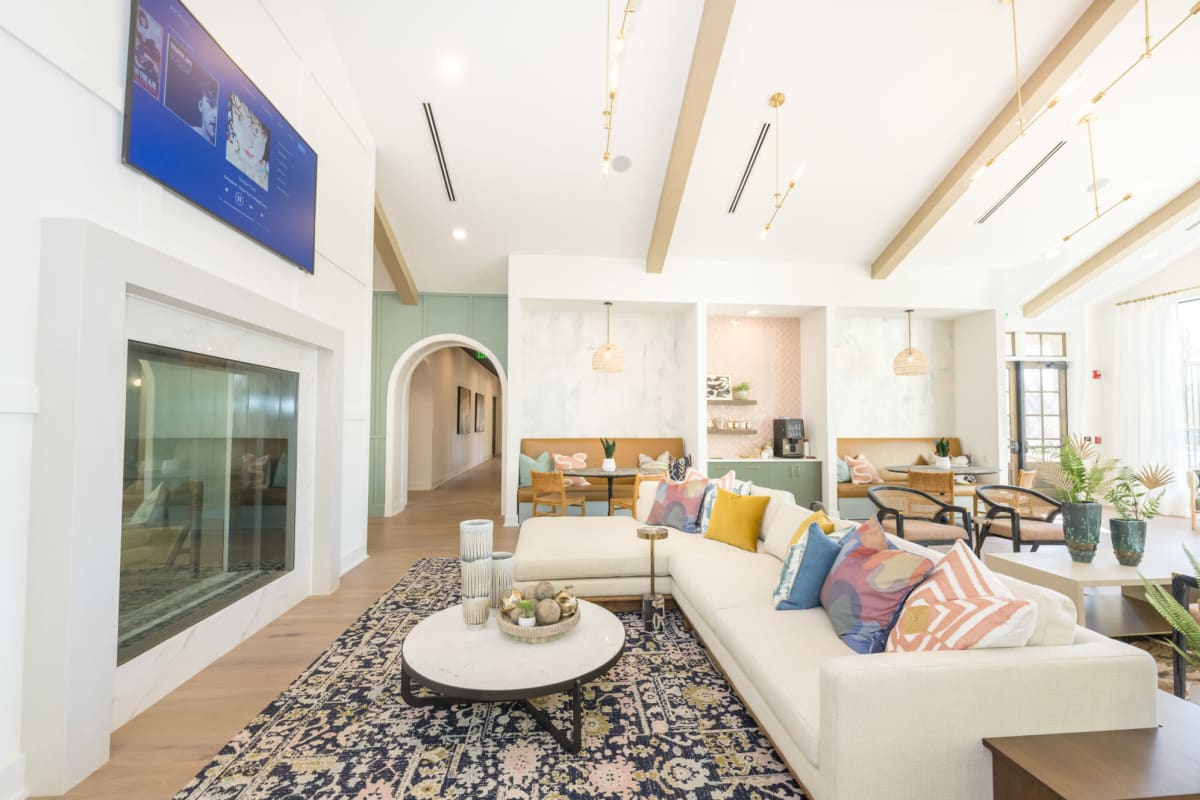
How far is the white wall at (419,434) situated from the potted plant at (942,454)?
7.78 m

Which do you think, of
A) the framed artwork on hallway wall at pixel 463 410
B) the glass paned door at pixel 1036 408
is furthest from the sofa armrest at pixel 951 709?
the framed artwork on hallway wall at pixel 463 410

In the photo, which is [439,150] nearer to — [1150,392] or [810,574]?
[810,574]

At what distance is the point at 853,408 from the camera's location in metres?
7.35

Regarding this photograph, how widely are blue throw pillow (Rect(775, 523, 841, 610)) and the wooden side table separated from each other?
3.19ft

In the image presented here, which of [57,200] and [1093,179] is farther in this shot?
[1093,179]

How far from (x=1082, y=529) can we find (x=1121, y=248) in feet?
17.5

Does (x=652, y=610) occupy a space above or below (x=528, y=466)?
below

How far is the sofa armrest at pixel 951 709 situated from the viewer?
1395mm

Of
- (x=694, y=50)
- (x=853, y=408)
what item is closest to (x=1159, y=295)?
(x=853, y=408)

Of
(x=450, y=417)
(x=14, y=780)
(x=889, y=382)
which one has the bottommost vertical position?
(x=14, y=780)

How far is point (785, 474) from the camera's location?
676cm

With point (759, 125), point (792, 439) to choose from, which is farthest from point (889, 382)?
point (759, 125)

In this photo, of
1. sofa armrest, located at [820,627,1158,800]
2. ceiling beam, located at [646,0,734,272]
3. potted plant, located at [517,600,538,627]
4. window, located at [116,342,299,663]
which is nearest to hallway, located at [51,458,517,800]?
window, located at [116,342,299,663]

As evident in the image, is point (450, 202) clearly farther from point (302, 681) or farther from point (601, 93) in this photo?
point (302, 681)
